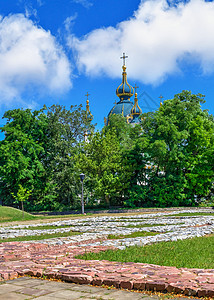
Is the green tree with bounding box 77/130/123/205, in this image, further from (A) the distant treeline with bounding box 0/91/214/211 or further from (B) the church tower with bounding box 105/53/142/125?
(B) the church tower with bounding box 105/53/142/125

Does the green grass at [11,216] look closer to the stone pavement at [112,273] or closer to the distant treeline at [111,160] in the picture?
the distant treeline at [111,160]

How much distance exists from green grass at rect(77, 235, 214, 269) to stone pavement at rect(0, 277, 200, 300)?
185 cm

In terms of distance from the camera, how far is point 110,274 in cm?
581

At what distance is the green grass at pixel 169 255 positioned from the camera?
22.7 ft

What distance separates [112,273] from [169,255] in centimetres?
231

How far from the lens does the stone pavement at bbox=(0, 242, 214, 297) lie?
5043 millimetres

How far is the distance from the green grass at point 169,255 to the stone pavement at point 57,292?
6.08ft

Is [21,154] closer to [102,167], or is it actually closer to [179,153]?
[102,167]

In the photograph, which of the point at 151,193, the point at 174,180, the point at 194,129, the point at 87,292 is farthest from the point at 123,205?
the point at 87,292

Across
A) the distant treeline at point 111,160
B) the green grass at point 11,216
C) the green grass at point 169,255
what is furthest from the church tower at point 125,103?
the green grass at point 169,255

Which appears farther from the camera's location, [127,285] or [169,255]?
[169,255]

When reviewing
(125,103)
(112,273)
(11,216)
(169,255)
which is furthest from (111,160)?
(125,103)

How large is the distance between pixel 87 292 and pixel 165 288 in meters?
1.14

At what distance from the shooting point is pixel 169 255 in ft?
25.5
